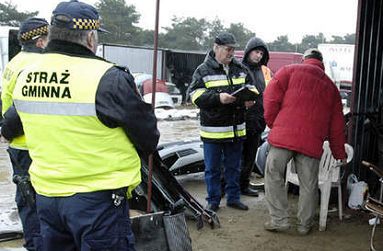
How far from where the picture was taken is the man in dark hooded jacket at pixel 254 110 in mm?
5423

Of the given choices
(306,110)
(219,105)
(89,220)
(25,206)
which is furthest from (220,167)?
(89,220)

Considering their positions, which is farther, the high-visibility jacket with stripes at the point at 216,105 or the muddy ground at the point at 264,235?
the high-visibility jacket with stripes at the point at 216,105

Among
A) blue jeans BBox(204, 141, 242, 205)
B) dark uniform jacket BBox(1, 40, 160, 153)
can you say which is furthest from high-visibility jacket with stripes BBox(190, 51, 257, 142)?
dark uniform jacket BBox(1, 40, 160, 153)

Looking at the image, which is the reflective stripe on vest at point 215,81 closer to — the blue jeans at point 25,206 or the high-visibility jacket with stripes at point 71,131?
the blue jeans at point 25,206

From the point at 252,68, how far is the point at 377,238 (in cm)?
226

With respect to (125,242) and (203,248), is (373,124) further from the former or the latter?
(125,242)

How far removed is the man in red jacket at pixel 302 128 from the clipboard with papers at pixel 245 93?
251mm

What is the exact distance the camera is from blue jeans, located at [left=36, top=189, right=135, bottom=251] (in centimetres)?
222

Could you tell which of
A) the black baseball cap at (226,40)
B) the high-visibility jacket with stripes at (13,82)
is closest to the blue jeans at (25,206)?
the high-visibility jacket with stripes at (13,82)

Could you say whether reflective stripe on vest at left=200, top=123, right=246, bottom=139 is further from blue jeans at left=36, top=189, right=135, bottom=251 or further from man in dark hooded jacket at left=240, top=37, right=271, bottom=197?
blue jeans at left=36, top=189, right=135, bottom=251

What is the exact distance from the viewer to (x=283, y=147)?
4.30 meters

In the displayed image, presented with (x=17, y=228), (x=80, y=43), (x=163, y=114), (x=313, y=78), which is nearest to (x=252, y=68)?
(x=313, y=78)

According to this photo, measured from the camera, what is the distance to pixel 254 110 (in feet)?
17.9

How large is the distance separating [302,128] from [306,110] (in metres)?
0.16
